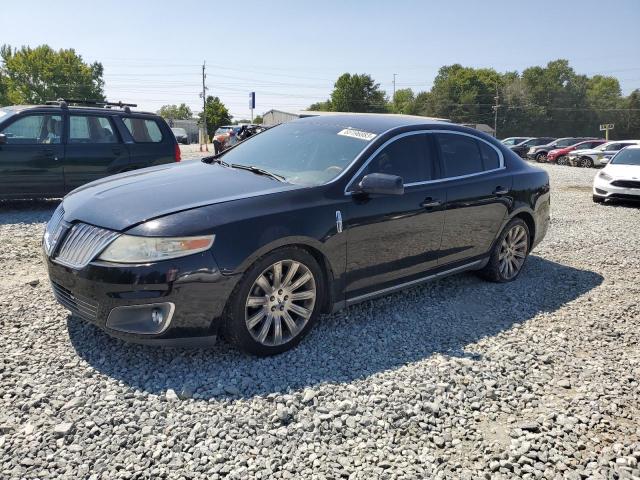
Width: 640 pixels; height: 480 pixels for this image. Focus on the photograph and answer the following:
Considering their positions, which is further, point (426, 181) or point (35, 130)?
point (35, 130)

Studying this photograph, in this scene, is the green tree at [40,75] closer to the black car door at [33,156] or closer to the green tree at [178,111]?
the green tree at [178,111]

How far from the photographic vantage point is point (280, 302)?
3.55 meters

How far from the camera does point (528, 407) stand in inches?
125

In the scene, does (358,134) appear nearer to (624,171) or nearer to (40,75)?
(624,171)

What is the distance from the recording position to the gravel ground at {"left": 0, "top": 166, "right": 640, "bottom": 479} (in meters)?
2.55

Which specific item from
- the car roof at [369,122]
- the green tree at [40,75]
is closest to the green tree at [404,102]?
the green tree at [40,75]

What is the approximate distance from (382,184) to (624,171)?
10.7 metres

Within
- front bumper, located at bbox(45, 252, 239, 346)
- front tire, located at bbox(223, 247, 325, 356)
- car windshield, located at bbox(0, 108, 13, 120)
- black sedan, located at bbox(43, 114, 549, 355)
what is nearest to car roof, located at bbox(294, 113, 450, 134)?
black sedan, located at bbox(43, 114, 549, 355)

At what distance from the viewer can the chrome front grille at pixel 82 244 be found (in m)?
3.19

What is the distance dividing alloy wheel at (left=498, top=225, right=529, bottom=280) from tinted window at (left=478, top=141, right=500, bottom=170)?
73cm

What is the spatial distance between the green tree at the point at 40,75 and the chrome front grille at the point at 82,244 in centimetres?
8881

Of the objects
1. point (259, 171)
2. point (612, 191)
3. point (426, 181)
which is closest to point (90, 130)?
point (259, 171)

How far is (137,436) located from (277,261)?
4.41 ft

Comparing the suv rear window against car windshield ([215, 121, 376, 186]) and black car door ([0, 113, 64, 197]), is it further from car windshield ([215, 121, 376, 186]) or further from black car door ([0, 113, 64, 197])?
Result: car windshield ([215, 121, 376, 186])
